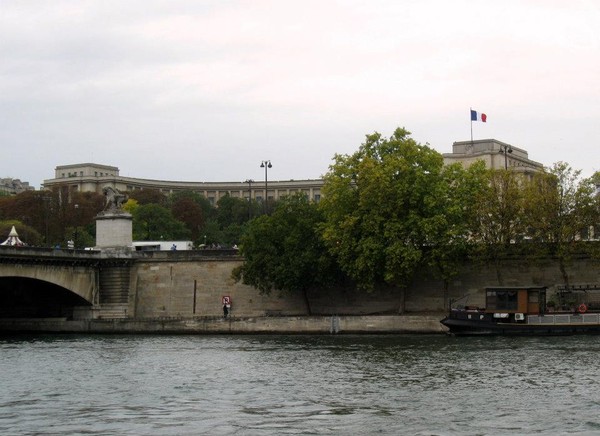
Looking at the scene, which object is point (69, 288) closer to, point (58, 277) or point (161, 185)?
point (58, 277)

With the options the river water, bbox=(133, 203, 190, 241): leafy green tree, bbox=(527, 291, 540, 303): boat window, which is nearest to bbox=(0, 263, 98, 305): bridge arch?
the river water

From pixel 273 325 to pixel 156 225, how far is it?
5026 centimetres

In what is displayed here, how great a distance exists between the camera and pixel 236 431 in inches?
1129

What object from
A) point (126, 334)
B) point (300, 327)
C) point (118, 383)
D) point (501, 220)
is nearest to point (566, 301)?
point (501, 220)

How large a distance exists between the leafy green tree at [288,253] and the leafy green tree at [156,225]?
40285 mm

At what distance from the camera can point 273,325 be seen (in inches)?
2504

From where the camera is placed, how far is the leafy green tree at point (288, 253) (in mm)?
68438

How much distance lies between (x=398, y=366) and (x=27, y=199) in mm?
89446

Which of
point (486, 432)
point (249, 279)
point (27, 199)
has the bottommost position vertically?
point (486, 432)

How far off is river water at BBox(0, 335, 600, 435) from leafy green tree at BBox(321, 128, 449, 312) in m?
10.1

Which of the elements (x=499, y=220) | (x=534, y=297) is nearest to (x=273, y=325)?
(x=499, y=220)

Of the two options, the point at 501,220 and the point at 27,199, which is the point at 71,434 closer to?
the point at 501,220

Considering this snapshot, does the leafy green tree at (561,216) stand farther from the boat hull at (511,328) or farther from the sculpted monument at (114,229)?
the sculpted monument at (114,229)

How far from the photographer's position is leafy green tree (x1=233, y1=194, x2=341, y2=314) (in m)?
68.4
